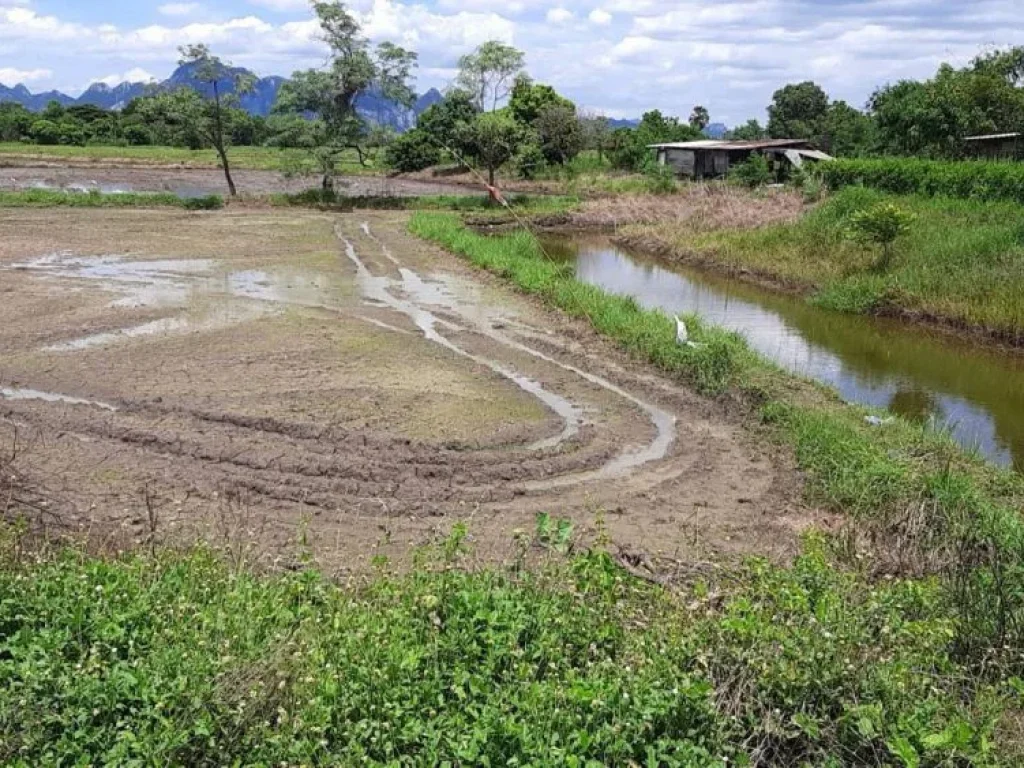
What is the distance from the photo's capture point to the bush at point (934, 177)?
74.5ft

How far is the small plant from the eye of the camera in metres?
19.9

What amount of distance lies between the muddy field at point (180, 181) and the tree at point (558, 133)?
636 cm

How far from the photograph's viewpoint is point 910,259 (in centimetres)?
1991

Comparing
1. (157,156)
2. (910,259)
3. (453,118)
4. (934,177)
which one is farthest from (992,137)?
(157,156)

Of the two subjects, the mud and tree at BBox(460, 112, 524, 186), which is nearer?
tree at BBox(460, 112, 524, 186)

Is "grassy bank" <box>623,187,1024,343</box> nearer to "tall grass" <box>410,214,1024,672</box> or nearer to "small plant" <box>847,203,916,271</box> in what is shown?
"small plant" <box>847,203,916,271</box>

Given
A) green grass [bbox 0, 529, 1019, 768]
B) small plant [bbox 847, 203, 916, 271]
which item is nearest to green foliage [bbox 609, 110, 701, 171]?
small plant [bbox 847, 203, 916, 271]

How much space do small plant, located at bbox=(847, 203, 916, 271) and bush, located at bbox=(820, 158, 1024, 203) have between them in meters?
3.72

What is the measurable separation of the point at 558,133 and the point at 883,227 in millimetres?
27916

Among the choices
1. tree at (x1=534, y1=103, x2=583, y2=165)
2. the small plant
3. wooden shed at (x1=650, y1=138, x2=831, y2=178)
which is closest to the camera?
the small plant

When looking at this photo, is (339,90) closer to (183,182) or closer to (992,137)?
(183,182)

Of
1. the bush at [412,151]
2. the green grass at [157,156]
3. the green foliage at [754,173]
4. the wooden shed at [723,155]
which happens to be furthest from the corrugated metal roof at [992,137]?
the green grass at [157,156]

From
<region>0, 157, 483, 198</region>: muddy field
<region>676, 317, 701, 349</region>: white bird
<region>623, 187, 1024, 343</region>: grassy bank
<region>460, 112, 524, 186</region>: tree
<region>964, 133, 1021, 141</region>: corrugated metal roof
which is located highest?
<region>964, 133, 1021, 141</region>: corrugated metal roof

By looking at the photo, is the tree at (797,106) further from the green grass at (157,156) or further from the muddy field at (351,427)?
the muddy field at (351,427)
